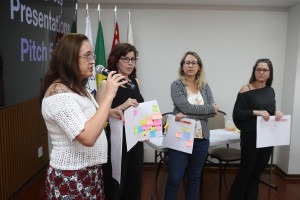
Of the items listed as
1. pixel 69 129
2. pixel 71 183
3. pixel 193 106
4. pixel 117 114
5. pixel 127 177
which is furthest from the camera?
pixel 193 106

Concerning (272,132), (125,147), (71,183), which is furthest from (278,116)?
(71,183)

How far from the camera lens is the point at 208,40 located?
3.99 metres

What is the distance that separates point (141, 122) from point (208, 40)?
243 cm

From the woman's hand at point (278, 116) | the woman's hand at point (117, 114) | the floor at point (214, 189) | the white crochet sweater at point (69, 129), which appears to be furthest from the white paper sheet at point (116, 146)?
the woman's hand at point (278, 116)

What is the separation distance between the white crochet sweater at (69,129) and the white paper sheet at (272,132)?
71.9 inches

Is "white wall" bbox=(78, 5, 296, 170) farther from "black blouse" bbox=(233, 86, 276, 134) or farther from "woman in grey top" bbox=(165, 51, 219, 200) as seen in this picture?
"woman in grey top" bbox=(165, 51, 219, 200)

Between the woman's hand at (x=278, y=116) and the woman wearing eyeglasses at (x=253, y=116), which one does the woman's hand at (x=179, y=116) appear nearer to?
the woman wearing eyeglasses at (x=253, y=116)

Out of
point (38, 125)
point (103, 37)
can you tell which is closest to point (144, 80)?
point (103, 37)

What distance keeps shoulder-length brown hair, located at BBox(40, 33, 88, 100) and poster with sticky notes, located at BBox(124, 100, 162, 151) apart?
0.73 metres

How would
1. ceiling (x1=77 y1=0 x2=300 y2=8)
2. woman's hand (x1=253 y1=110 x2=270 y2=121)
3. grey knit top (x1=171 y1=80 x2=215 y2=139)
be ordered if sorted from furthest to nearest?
ceiling (x1=77 y1=0 x2=300 y2=8) → woman's hand (x1=253 y1=110 x2=270 y2=121) → grey knit top (x1=171 y1=80 x2=215 y2=139)

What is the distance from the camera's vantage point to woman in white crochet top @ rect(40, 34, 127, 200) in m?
Result: 1.18

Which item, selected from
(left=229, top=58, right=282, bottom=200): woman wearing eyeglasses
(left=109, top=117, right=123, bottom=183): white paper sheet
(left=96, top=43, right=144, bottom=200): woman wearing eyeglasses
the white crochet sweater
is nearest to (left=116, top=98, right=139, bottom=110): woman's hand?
(left=96, top=43, right=144, bottom=200): woman wearing eyeglasses

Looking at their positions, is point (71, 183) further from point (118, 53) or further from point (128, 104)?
point (118, 53)

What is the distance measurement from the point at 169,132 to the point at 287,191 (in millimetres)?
2099
